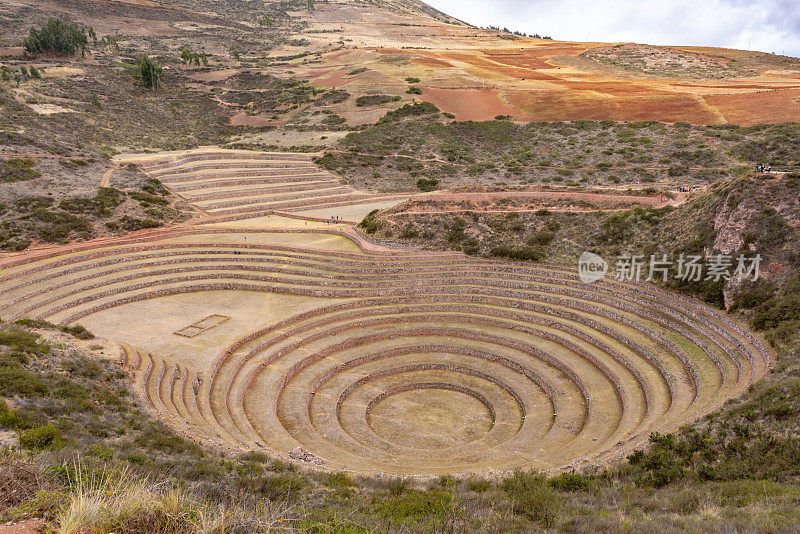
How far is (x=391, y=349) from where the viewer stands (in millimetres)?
25688

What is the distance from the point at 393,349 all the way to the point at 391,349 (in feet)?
0.37

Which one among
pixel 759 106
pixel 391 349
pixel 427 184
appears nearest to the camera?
pixel 391 349

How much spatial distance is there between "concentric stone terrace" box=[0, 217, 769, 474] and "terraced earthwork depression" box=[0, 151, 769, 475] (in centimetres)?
10

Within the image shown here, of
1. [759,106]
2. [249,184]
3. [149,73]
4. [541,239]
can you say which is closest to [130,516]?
[541,239]

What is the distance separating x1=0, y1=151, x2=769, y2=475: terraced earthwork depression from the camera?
61.4 feet

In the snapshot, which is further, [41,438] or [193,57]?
[193,57]

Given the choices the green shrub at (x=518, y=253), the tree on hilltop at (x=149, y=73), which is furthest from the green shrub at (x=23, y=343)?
the tree on hilltop at (x=149, y=73)

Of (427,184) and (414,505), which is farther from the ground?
(427,184)

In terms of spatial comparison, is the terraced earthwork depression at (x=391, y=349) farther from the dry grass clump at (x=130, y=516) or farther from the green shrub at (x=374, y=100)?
the green shrub at (x=374, y=100)

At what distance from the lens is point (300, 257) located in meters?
34.7

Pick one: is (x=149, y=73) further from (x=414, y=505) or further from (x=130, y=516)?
(x=130, y=516)

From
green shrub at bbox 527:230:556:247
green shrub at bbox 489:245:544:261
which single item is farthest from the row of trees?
green shrub at bbox 527:230:556:247

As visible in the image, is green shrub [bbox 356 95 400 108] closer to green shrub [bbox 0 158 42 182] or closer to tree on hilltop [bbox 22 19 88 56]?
green shrub [bbox 0 158 42 182]

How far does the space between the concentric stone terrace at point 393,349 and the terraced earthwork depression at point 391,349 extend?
0.10m
